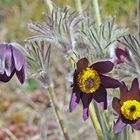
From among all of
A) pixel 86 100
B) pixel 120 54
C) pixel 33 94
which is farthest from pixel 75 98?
pixel 33 94

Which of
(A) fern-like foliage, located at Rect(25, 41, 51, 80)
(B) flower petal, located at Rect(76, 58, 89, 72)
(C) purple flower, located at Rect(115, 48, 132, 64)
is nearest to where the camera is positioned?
(B) flower petal, located at Rect(76, 58, 89, 72)

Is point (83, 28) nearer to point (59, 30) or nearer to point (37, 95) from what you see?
point (59, 30)

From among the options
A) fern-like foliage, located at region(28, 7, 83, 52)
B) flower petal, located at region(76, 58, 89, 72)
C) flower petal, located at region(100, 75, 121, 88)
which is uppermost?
fern-like foliage, located at region(28, 7, 83, 52)

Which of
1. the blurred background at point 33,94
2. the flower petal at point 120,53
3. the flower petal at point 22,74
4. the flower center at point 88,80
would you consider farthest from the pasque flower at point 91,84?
the blurred background at point 33,94

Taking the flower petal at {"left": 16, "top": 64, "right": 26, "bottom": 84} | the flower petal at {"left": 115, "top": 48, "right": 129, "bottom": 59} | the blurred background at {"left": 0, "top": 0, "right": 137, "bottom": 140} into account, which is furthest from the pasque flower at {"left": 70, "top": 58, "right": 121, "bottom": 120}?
the blurred background at {"left": 0, "top": 0, "right": 137, "bottom": 140}

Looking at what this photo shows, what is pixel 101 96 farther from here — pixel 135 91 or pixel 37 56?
pixel 37 56

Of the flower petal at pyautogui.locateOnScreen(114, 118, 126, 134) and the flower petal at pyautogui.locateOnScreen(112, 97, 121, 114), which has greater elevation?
the flower petal at pyautogui.locateOnScreen(112, 97, 121, 114)

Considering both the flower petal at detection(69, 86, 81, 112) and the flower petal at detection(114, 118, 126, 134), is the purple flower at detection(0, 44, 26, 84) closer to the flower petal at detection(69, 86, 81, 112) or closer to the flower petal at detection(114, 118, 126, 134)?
the flower petal at detection(69, 86, 81, 112)
